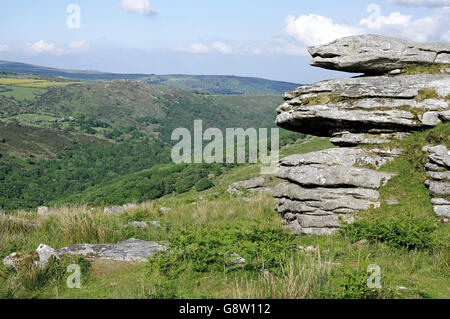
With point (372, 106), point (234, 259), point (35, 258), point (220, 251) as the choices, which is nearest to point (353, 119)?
point (372, 106)

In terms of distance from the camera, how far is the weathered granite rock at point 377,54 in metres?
15.4

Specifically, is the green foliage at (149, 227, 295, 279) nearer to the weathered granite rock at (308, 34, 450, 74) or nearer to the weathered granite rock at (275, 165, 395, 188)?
the weathered granite rock at (275, 165, 395, 188)

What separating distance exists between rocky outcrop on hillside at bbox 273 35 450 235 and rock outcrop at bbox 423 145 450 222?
4.40 ft

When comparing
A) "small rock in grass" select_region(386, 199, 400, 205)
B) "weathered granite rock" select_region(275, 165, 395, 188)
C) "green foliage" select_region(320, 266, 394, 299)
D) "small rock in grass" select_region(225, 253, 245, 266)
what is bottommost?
"small rock in grass" select_region(225, 253, 245, 266)

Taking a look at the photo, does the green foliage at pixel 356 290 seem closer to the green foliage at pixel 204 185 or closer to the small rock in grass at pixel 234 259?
the small rock in grass at pixel 234 259

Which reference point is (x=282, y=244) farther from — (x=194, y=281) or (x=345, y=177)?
(x=345, y=177)

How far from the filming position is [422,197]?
11875mm

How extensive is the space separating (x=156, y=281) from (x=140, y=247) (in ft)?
9.28

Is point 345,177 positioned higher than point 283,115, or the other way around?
point 283,115

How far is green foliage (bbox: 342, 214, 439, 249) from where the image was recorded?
9.66m

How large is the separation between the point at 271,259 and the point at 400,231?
3.99 m

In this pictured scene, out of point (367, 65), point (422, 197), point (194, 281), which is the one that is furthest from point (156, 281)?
point (367, 65)

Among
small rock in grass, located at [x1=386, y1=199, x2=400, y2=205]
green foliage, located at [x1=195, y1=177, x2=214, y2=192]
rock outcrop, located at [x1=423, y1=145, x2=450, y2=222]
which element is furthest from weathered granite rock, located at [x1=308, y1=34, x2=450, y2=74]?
green foliage, located at [x1=195, y1=177, x2=214, y2=192]

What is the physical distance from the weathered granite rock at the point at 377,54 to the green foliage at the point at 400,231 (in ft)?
24.7
